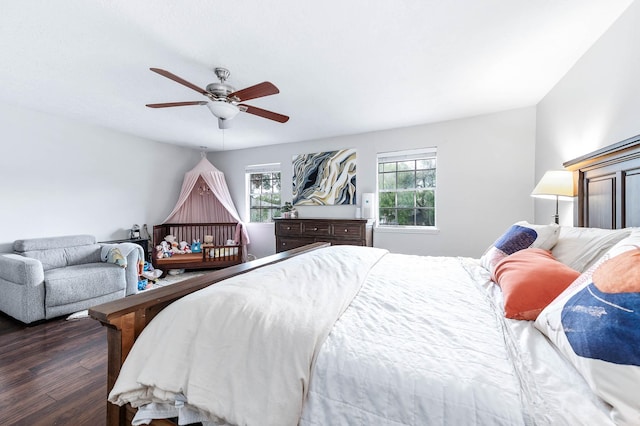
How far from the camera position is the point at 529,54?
213 centimetres

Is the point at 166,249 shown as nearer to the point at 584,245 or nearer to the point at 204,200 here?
the point at 204,200

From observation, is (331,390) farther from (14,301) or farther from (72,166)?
(72,166)

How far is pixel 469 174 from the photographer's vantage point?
11.8 feet

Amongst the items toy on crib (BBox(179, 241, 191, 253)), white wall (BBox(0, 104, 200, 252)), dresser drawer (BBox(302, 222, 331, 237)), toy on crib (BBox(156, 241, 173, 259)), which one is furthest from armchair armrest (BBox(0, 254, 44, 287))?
dresser drawer (BBox(302, 222, 331, 237))

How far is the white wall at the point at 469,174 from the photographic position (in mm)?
3338

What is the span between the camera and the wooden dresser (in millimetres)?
3836

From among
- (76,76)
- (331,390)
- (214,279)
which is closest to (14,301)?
(76,76)

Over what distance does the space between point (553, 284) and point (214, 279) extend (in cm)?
157

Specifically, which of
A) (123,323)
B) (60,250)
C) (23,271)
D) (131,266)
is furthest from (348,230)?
(60,250)

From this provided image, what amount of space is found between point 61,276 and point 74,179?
5.76 feet

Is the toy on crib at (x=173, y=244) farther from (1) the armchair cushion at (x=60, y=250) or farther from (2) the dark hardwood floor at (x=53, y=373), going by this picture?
(2) the dark hardwood floor at (x=53, y=373)

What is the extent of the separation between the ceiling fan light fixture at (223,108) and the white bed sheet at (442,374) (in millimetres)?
1948

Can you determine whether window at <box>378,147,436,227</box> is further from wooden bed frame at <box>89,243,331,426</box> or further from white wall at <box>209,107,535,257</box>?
wooden bed frame at <box>89,243,331,426</box>

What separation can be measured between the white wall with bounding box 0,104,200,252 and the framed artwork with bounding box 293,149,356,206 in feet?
8.33
